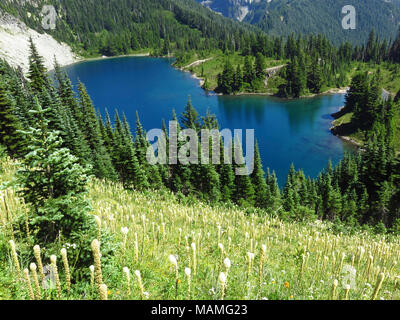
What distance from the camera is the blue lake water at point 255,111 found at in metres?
78.7

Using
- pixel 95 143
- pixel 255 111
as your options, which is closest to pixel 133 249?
pixel 95 143

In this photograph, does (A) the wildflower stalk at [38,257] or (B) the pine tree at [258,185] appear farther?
(B) the pine tree at [258,185]

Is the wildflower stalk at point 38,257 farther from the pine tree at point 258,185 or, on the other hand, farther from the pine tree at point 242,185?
the pine tree at point 258,185

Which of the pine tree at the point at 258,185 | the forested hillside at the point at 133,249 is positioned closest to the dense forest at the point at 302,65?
the pine tree at the point at 258,185

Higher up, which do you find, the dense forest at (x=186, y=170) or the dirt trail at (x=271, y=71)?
the dirt trail at (x=271, y=71)

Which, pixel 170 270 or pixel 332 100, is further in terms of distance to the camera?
pixel 332 100

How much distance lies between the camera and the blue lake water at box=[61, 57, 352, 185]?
78.7 meters

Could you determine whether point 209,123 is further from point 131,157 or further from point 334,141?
point 334,141

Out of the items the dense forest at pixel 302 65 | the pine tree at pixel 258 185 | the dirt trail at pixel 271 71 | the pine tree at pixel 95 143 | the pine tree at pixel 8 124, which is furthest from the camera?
the dirt trail at pixel 271 71

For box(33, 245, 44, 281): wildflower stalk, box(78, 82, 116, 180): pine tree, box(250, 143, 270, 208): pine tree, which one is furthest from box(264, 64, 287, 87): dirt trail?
box(33, 245, 44, 281): wildflower stalk

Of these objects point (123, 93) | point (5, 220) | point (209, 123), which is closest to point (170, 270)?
point (5, 220)
